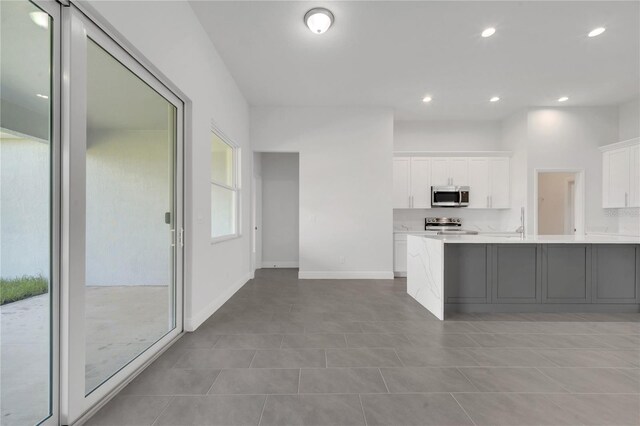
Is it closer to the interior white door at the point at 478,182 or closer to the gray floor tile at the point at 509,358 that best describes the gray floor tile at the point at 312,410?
the gray floor tile at the point at 509,358

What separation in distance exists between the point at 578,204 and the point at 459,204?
2.20 metres

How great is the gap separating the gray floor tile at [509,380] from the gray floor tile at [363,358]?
0.53 m

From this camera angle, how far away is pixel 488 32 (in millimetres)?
3332

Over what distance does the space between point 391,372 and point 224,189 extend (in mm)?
3243

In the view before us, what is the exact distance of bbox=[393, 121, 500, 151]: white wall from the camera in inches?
253

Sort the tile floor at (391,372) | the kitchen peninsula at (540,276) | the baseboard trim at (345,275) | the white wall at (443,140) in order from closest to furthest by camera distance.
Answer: the tile floor at (391,372), the kitchen peninsula at (540,276), the baseboard trim at (345,275), the white wall at (443,140)

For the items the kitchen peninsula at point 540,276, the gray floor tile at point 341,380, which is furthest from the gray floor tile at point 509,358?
the kitchen peninsula at point 540,276

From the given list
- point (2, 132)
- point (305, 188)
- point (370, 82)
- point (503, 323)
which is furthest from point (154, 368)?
point (370, 82)

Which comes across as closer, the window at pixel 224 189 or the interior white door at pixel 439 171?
the window at pixel 224 189

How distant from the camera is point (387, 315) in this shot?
134 inches

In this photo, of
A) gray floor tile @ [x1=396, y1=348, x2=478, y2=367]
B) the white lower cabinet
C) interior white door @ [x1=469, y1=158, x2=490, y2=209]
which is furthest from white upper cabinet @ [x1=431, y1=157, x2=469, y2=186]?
gray floor tile @ [x1=396, y1=348, x2=478, y2=367]

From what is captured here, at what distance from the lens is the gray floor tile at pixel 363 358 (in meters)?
2.26

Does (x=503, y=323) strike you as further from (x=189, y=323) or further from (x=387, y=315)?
(x=189, y=323)

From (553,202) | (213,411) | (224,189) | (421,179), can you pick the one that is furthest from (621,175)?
(213,411)
